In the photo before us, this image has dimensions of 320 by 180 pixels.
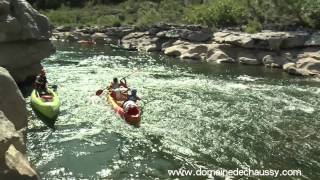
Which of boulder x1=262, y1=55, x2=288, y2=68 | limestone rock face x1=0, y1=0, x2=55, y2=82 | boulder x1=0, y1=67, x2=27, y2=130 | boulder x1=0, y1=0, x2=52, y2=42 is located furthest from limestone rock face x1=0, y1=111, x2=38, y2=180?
boulder x1=262, y1=55, x2=288, y2=68

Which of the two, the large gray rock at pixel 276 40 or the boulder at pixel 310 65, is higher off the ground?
the large gray rock at pixel 276 40

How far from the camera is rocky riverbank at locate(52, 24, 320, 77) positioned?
37969 millimetres

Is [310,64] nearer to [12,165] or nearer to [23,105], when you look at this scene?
[23,105]

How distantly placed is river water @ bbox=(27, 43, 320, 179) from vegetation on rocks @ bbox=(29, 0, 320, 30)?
17256 millimetres

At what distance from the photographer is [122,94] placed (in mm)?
21703

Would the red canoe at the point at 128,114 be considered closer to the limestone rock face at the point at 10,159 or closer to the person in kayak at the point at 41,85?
the person in kayak at the point at 41,85

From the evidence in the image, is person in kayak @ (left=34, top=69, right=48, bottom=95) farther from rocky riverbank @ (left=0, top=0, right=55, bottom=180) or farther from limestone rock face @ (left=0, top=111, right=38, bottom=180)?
limestone rock face @ (left=0, top=111, right=38, bottom=180)

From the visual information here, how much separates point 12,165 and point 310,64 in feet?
101

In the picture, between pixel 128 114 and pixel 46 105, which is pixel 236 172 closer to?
pixel 128 114

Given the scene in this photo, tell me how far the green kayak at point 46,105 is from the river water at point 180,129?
45cm

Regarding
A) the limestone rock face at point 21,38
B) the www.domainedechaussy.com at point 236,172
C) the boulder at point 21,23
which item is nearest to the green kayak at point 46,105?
the limestone rock face at point 21,38

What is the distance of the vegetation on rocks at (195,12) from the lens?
46.3 meters

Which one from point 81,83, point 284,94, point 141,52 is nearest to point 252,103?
point 284,94

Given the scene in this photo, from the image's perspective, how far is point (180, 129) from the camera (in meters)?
17.9
